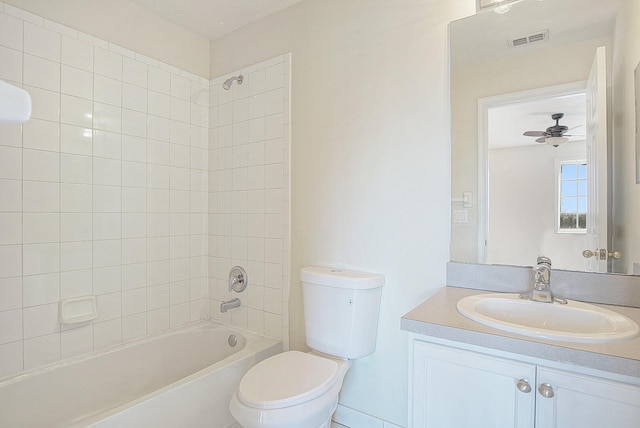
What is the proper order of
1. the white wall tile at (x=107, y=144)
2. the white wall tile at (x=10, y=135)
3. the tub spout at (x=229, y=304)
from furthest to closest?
the tub spout at (x=229, y=304), the white wall tile at (x=107, y=144), the white wall tile at (x=10, y=135)

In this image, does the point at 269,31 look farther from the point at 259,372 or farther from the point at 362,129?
the point at 259,372

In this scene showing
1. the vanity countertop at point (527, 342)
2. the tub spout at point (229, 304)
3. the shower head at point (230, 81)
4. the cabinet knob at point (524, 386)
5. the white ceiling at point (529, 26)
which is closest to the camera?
the vanity countertop at point (527, 342)

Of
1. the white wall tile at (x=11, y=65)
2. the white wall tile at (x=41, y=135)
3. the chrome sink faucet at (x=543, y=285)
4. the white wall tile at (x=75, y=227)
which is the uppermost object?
the white wall tile at (x=11, y=65)

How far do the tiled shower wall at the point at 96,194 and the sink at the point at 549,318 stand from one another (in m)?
1.23

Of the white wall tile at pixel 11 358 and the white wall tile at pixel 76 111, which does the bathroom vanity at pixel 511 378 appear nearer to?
the white wall tile at pixel 11 358

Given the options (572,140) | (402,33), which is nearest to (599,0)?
(572,140)

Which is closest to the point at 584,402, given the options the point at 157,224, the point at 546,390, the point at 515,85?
the point at 546,390

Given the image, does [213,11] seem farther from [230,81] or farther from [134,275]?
[134,275]

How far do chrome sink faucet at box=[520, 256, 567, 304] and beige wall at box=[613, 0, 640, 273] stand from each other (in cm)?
25

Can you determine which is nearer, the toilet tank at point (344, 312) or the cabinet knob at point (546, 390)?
the cabinet knob at point (546, 390)

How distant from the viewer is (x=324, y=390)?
139 centimetres

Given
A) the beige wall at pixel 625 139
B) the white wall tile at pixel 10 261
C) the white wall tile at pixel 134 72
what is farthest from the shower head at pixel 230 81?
the beige wall at pixel 625 139

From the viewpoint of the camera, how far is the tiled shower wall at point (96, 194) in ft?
5.45

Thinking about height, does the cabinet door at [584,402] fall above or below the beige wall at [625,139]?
below
